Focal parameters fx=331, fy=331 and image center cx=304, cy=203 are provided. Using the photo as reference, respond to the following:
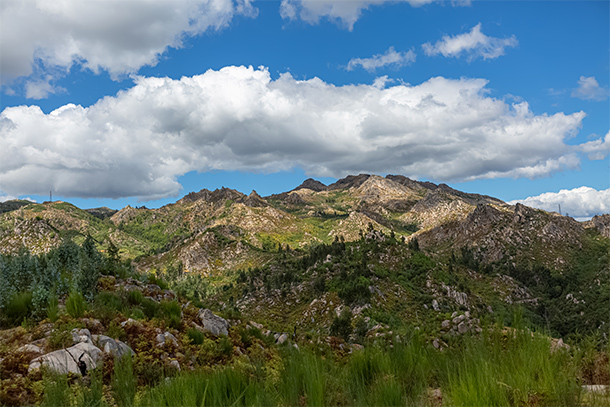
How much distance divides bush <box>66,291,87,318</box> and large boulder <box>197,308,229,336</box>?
4.56 metres

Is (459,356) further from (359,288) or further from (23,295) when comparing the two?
(359,288)

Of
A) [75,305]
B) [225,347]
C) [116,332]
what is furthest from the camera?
[225,347]

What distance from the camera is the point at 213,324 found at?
1441 centimetres

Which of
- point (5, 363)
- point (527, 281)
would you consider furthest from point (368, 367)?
point (527, 281)

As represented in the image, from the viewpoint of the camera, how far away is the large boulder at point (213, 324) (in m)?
14.1

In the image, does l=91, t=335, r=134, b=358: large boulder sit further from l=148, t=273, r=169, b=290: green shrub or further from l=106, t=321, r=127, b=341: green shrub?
l=148, t=273, r=169, b=290: green shrub

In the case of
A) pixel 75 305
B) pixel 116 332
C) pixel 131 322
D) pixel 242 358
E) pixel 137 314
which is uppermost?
pixel 75 305

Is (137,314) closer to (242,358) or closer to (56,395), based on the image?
(242,358)

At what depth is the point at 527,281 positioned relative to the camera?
7190 inches

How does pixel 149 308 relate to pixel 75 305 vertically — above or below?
below

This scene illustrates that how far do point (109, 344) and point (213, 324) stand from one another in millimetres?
4877

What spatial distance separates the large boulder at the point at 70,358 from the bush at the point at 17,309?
385 cm

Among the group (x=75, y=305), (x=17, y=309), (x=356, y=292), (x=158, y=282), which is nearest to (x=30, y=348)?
(x=75, y=305)

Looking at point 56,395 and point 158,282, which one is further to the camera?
point 158,282
